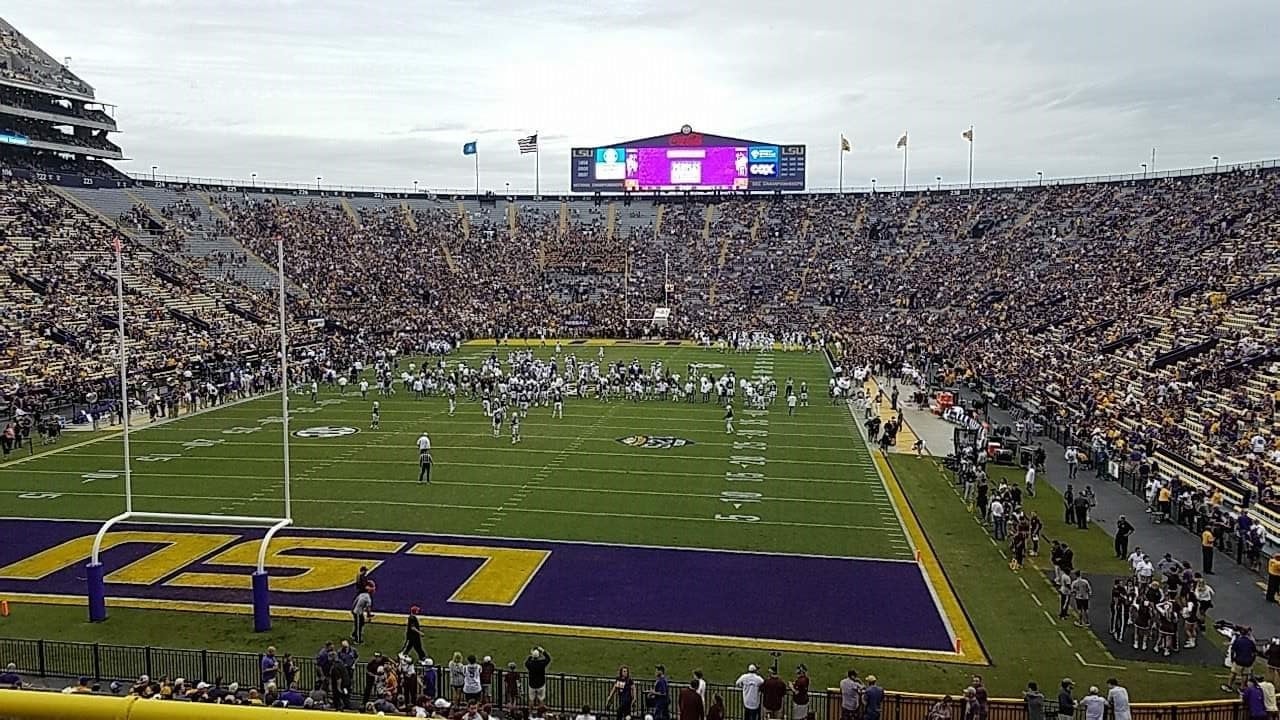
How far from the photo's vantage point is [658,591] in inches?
634

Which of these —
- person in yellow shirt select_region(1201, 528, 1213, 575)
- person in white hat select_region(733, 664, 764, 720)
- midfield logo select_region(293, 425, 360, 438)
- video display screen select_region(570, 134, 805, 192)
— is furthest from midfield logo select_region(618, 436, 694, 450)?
video display screen select_region(570, 134, 805, 192)

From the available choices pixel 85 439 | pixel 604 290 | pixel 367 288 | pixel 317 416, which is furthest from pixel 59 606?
pixel 604 290

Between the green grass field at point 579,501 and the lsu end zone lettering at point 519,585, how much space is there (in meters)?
0.44

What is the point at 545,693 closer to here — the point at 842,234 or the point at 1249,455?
the point at 1249,455

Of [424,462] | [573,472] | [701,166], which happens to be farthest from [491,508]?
[701,166]

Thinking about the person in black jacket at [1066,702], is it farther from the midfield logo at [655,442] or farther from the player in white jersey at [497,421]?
the player in white jersey at [497,421]

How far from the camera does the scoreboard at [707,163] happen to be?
249ft

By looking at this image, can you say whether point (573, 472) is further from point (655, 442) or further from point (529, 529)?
point (529, 529)

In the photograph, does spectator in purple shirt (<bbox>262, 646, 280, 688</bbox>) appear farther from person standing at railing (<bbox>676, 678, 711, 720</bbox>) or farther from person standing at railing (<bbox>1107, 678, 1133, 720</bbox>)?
person standing at railing (<bbox>1107, 678, 1133, 720</bbox>)

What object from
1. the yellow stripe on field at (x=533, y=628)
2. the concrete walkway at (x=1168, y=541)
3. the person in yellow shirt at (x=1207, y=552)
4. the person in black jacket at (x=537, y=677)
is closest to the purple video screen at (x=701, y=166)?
the concrete walkway at (x=1168, y=541)

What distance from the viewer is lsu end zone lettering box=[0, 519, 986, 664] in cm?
1457

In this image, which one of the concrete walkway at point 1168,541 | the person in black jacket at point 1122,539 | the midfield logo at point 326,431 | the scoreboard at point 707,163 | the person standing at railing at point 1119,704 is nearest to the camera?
the person standing at railing at point 1119,704

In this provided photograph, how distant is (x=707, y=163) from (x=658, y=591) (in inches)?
2466

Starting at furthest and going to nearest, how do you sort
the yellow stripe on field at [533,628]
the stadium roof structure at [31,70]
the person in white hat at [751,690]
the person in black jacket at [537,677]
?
1. the stadium roof structure at [31,70]
2. the yellow stripe on field at [533,628]
3. the person in black jacket at [537,677]
4. the person in white hat at [751,690]
